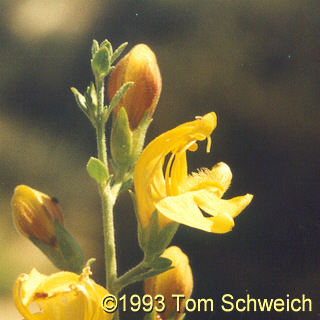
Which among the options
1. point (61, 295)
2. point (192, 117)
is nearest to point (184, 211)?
point (61, 295)

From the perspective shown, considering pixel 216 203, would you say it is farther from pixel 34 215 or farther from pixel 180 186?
pixel 34 215

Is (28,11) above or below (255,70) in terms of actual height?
below

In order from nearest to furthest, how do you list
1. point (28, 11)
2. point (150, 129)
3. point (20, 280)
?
point (20, 280) → point (28, 11) → point (150, 129)

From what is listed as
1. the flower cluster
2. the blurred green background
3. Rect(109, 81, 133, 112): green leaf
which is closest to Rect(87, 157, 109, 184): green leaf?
the flower cluster

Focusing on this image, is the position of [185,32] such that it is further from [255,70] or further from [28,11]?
[28,11]

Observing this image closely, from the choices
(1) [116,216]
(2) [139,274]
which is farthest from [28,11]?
(2) [139,274]

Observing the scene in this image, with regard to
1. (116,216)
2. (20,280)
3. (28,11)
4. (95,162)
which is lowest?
(20,280)

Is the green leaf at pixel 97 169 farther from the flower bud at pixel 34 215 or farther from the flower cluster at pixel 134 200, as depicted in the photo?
the flower bud at pixel 34 215
